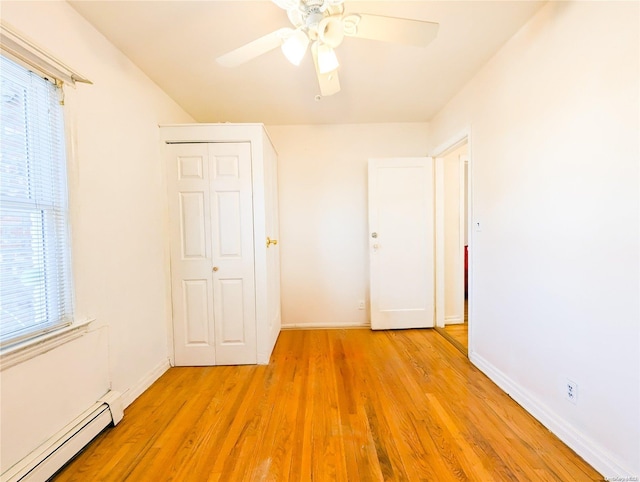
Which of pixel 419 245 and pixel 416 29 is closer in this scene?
pixel 416 29

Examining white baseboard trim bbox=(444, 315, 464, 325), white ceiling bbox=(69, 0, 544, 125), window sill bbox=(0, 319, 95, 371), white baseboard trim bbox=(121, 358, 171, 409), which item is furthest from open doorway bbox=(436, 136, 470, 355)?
window sill bbox=(0, 319, 95, 371)

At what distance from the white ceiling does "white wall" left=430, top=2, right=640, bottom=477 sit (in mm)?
309

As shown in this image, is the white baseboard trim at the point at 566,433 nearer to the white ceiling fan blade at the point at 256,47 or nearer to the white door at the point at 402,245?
the white door at the point at 402,245

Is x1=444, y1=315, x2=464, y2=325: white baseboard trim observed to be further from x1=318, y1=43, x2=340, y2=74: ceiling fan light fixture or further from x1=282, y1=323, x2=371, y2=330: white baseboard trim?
x1=318, y1=43, x2=340, y2=74: ceiling fan light fixture

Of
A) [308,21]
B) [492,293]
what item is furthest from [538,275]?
[308,21]

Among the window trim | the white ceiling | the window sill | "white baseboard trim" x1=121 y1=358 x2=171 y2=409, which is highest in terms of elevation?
the white ceiling

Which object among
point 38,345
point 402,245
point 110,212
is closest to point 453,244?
point 402,245

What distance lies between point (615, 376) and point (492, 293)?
81cm

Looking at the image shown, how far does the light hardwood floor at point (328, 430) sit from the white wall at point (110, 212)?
1.12 ft

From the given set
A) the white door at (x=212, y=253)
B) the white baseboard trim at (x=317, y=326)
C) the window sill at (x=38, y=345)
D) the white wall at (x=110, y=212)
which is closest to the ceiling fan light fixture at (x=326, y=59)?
the white door at (x=212, y=253)

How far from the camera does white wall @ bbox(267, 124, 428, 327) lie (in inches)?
116

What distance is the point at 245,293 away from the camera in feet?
7.07

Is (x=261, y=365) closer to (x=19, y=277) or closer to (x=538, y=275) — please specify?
(x=19, y=277)

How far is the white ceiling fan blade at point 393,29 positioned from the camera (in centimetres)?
106
